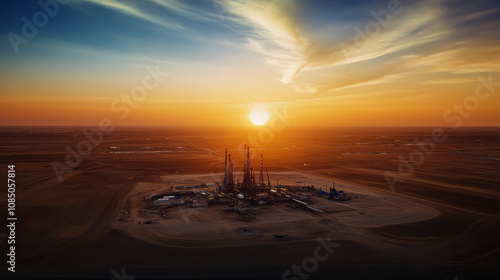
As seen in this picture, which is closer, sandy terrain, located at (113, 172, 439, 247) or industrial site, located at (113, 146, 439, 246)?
sandy terrain, located at (113, 172, 439, 247)

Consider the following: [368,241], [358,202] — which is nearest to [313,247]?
[368,241]

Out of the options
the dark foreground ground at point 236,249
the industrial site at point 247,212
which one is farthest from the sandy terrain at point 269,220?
the dark foreground ground at point 236,249

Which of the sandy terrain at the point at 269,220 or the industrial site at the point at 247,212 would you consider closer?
the sandy terrain at the point at 269,220

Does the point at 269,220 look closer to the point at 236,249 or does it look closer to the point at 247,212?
the point at 247,212

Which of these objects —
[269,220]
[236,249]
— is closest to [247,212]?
[269,220]

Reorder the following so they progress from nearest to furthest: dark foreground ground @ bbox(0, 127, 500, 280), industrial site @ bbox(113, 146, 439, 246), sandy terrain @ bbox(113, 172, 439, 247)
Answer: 1. dark foreground ground @ bbox(0, 127, 500, 280)
2. sandy terrain @ bbox(113, 172, 439, 247)
3. industrial site @ bbox(113, 146, 439, 246)

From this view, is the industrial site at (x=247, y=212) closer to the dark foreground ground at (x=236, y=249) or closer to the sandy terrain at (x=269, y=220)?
the sandy terrain at (x=269, y=220)

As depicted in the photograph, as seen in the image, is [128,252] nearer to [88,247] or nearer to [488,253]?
[88,247]

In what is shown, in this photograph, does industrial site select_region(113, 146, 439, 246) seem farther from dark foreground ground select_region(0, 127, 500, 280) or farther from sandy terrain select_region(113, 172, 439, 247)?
dark foreground ground select_region(0, 127, 500, 280)

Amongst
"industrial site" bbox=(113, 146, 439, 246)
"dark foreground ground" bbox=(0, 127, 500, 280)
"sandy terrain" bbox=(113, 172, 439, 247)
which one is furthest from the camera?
"industrial site" bbox=(113, 146, 439, 246)

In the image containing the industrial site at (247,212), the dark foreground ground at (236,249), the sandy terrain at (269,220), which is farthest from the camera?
the industrial site at (247,212)

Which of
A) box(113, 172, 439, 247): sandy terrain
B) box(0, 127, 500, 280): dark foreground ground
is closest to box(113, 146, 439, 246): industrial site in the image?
box(113, 172, 439, 247): sandy terrain
